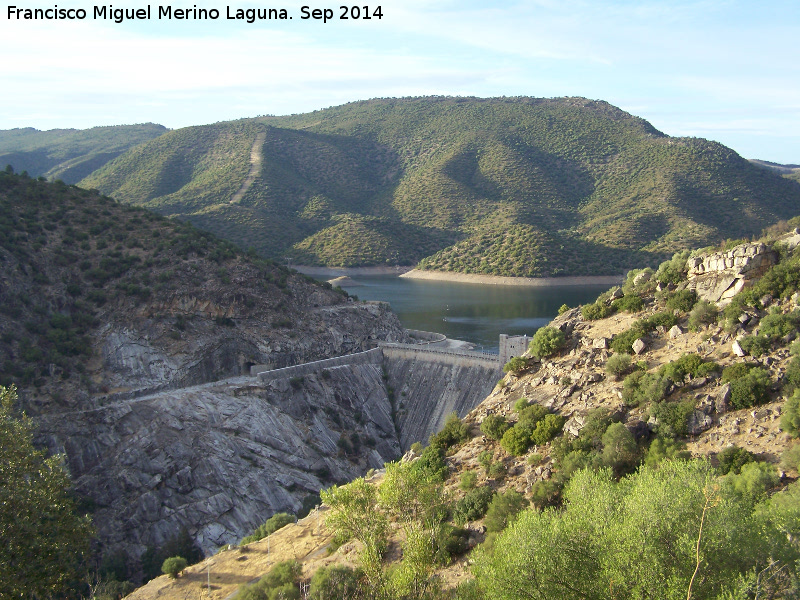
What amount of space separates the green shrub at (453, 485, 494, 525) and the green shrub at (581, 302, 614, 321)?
9.39 meters

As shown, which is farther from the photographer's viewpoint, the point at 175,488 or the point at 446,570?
the point at 175,488

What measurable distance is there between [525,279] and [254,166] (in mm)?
75867

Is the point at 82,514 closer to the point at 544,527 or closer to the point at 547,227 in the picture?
the point at 544,527

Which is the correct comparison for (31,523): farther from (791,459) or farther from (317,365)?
(317,365)

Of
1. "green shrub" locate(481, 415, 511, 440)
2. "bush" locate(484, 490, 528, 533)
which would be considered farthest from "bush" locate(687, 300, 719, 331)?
"bush" locate(484, 490, 528, 533)

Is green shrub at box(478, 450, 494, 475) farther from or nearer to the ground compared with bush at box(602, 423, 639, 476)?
nearer to the ground

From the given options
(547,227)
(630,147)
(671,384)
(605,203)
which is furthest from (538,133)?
(671,384)

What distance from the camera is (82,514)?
36.0 metres

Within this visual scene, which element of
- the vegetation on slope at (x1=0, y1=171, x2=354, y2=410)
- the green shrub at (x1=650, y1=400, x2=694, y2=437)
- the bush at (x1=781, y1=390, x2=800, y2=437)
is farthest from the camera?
the vegetation on slope at (x1=0, y1=171, x2=354, y2=410)

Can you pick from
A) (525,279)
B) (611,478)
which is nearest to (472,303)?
(525,279)

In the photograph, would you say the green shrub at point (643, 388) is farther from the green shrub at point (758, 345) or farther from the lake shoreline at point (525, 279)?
the lake shoreline at point (525, 279)

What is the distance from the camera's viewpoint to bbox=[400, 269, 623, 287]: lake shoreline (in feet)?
352

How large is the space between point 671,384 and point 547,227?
120 meters

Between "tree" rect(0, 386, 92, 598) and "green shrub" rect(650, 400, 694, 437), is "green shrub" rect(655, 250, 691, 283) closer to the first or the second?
"green shrub" rect(650, 400, 694, 437)
